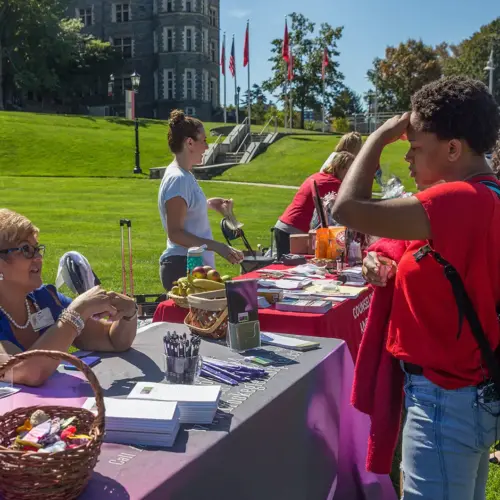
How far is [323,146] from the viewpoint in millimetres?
34656

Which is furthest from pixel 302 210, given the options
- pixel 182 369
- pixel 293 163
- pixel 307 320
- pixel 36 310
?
pixel 293 163

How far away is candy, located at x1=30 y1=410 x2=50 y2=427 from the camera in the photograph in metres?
1.78

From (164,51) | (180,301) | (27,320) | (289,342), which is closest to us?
(27,320)

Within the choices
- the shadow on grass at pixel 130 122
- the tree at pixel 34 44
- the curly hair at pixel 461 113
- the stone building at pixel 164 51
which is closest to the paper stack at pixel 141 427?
the curly hair at pixel 461 113

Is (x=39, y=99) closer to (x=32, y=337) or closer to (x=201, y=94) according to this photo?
(x=201, y=94)

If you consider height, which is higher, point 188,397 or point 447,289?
point 447,289

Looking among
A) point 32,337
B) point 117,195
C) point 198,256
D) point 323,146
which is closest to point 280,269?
point 198,256

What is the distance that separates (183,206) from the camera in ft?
14.5

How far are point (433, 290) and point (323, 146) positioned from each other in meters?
33.3

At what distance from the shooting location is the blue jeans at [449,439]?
204 cm

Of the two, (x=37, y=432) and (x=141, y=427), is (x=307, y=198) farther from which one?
(x=37, y=432)

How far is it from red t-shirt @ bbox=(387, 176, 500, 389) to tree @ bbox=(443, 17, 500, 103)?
5352 cm

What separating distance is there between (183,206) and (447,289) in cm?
266

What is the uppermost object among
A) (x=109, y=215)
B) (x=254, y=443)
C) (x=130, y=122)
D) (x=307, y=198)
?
(x=130, y=122)
